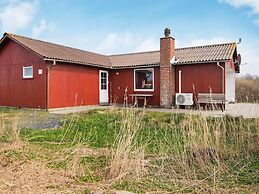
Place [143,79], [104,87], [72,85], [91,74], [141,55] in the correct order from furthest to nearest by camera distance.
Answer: [141,55] < [104,87] < [143,79] < [91,74] < [72,85]

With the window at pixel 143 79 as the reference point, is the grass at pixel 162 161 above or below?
below

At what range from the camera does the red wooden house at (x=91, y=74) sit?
1455 cm

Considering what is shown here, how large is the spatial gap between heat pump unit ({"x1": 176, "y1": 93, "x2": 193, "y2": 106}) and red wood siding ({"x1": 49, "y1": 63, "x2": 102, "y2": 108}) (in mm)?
5777

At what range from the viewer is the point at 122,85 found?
59.5 ft

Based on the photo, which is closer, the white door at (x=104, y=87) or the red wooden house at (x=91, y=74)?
the red wooden house at (x=91, y=74)

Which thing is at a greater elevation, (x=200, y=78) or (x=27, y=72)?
(x=27, y=72)

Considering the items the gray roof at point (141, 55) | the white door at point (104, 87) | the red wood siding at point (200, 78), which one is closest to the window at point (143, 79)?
the gray roof at point (141, 55)

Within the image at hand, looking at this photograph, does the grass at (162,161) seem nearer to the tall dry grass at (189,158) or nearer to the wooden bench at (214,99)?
the tall dry grass at (189,158)

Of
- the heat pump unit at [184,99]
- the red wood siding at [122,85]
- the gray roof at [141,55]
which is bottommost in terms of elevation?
the heat pump unit at [184,99]

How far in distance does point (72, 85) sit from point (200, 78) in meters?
7.68

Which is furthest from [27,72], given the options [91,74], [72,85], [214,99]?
[214,99]

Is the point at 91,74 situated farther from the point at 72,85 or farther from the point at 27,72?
the point at 27,72

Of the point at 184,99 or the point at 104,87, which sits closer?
the point at 184,99

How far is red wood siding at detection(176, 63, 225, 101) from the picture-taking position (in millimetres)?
14641
